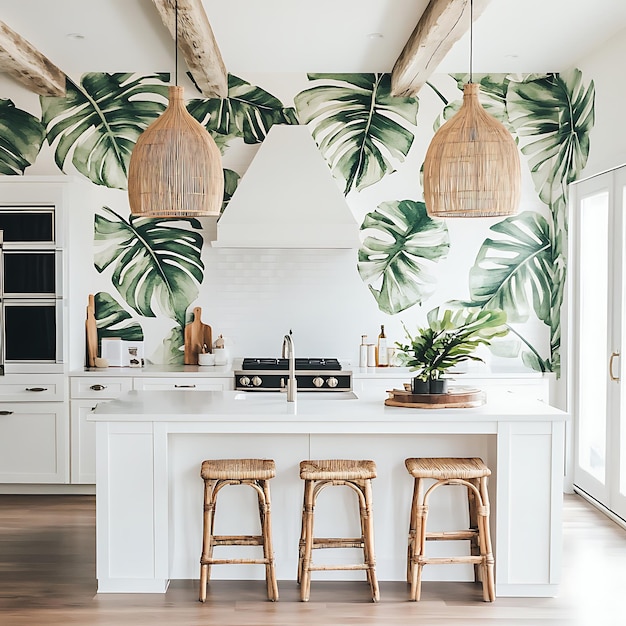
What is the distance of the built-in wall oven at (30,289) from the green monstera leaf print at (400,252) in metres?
2.26

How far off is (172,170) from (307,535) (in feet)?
5.72

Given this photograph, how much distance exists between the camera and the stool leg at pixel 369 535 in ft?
12.3

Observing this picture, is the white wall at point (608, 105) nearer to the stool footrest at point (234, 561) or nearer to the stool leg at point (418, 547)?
the stool leg at point (418, 547)

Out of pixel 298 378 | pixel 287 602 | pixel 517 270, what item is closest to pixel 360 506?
pixel 287 602

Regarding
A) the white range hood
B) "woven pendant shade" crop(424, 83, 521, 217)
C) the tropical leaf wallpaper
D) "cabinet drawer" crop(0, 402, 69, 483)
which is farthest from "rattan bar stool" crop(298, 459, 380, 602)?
the tropical leaf wallpaper

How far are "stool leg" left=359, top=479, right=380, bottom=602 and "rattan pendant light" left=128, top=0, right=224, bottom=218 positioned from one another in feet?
4.83

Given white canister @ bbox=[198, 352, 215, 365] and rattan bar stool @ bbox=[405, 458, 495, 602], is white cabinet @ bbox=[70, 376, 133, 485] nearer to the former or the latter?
white canister @ bbox=[198, 352, 215, 365]

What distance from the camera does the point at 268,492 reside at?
3.78 meters

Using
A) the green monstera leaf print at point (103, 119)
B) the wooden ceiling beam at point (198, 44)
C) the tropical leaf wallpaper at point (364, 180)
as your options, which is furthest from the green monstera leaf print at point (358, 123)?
the green monstera leaf print at point (103, 119)

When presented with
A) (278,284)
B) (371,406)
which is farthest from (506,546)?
(278,284)

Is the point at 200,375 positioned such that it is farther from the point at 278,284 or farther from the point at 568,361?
the point at 568,361

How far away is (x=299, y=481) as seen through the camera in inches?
158

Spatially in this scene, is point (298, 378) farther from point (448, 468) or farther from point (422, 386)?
point (448, 468)

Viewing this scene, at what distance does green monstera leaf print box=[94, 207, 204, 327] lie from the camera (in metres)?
6.26
